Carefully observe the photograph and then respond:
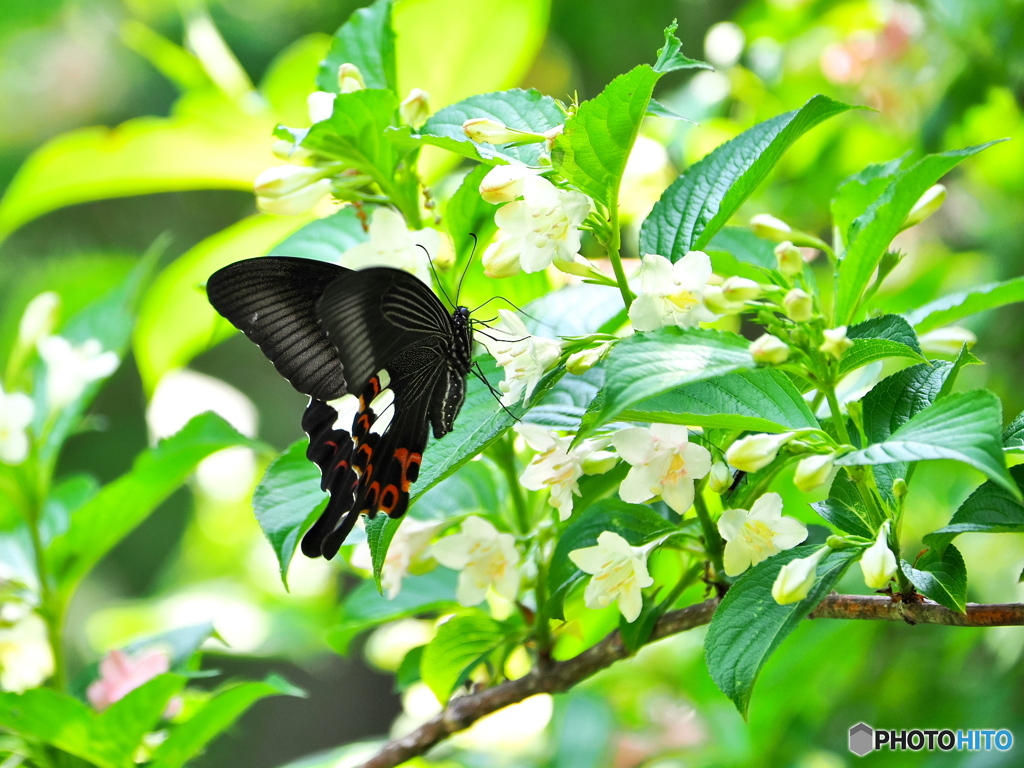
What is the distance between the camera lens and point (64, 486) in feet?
4.42

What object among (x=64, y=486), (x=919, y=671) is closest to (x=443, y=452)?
(x=64, y=486)

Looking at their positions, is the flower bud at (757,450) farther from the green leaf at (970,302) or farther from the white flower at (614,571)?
the green leaf at (970,302)

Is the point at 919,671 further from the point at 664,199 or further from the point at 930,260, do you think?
the point at 664,199

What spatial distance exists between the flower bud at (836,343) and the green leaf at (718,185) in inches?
5.7

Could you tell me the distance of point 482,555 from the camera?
0.85 metres

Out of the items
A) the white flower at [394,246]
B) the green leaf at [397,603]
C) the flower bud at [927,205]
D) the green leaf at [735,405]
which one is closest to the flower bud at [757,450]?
the green leaf at [735,405]

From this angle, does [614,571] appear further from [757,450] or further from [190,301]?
[190,301]

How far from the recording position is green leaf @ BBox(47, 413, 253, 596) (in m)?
1.05

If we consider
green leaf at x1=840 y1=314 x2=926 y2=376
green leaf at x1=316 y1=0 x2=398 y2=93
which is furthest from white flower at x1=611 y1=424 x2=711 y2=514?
green leaf at x1=316 y1=0 x2=398 y2=93

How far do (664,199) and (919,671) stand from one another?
135cm

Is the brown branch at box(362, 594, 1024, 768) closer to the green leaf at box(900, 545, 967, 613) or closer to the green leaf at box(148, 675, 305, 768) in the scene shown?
the green leaf at box(900, 545, 967, 613)

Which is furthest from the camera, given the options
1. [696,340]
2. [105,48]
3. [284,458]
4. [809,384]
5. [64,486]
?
[105,48]

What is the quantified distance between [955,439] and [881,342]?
0.10 m

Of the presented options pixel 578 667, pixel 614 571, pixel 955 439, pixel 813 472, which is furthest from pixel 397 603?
pixel 955 439
